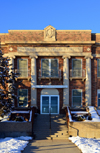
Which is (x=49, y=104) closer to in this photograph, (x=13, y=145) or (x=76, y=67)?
(x=76, y=67)

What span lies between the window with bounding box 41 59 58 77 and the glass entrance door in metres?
2.47

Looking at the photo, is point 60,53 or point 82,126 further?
point 60,53

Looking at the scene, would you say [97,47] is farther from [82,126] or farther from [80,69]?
[82,126]

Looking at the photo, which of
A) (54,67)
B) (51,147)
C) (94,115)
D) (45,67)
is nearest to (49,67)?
(45,67)

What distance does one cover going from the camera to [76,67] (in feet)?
61.5

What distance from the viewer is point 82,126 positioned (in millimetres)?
13953

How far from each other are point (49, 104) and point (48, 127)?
3615mm

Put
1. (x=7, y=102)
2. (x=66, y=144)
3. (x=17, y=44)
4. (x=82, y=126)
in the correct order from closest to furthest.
A: (x=66, y=144) → (x=82, y=126) → (x=7, y=102) → (x=17, y=44)

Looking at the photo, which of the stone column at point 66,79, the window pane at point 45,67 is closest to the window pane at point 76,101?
the stone column at point 66,79

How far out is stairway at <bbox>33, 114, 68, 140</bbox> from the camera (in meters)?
13.9

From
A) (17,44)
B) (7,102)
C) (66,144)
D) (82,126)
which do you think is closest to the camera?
(66,144)

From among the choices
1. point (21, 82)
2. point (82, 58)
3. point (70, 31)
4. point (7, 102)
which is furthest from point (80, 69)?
point (7, 102)

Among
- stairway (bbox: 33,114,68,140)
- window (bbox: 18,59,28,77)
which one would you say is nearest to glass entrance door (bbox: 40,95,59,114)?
stairway (bbox: 33,114,68,140)

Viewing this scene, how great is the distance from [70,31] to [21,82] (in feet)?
26.1
